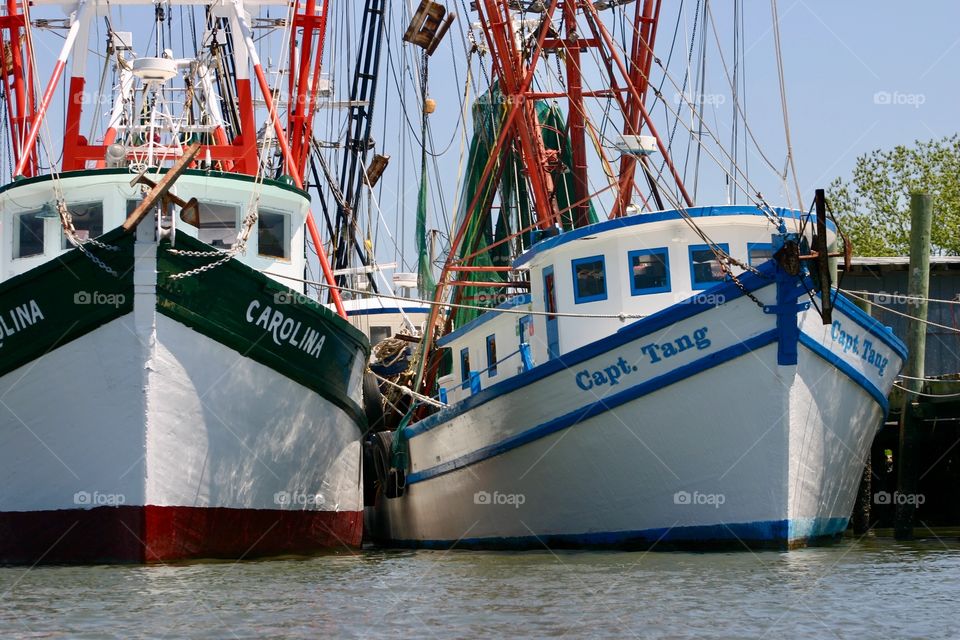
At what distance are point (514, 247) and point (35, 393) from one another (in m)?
13.3

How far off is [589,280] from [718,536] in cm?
370

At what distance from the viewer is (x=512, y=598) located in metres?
11.9

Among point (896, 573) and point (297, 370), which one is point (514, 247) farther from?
point (896, 573)

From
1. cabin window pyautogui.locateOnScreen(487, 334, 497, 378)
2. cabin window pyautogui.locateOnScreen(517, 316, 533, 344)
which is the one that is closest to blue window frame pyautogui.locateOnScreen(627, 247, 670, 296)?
cabin window pyautogui.locateOnScreen(517, 316, 533, 344)

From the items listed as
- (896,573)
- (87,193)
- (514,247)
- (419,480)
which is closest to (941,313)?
(514,247)

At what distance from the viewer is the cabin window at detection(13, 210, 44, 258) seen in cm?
1750

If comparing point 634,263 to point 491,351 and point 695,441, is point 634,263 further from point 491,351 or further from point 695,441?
point 491,351

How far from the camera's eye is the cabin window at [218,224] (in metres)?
17.6

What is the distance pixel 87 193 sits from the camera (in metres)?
17.3

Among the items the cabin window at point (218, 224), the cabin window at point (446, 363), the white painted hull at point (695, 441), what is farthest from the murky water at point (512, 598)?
the cabin window at point (446, 363)

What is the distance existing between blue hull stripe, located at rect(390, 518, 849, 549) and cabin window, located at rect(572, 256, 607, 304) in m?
3.00

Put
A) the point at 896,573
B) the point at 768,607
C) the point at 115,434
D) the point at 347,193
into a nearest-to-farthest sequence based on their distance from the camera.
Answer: the point at 768,607, the point at 896,573, the point at 115,434, the point at 347,193

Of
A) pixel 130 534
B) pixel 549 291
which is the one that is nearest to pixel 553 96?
pixel 549 291

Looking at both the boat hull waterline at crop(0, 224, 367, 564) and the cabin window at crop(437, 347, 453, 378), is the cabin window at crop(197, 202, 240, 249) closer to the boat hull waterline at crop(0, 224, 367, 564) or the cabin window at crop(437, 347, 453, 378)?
the boat hull waterline at crop(0, 224, 367, 564)
